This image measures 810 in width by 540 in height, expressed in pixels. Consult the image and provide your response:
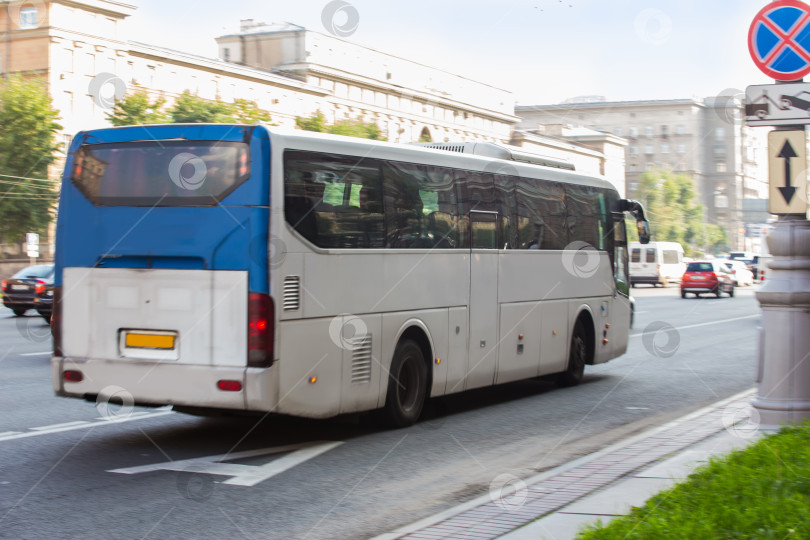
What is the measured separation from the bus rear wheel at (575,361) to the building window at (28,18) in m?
62.5

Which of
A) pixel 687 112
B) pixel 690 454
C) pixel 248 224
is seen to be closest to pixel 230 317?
pixel 248 224

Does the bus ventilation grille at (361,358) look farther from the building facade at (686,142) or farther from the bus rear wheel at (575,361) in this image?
the building facade at (686,142)

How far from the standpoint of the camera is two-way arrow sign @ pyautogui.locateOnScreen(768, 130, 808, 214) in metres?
8.97

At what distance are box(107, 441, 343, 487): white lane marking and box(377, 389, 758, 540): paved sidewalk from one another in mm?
1808

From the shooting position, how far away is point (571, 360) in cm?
1466

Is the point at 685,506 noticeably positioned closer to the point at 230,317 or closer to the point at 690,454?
the point at 690,454

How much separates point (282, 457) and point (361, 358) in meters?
1.33

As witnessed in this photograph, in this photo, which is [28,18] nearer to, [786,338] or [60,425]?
[60,425]

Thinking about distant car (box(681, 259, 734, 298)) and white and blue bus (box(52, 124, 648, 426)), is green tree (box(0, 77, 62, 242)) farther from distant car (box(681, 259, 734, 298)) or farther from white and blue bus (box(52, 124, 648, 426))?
white and blue bus (box(52, 124, 648, 426))

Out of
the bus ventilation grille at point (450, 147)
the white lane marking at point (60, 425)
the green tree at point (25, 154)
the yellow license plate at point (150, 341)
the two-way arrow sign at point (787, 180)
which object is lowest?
the white lane marking at point (60, 425)

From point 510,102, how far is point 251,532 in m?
125

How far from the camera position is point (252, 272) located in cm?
855

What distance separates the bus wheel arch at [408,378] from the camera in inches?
408

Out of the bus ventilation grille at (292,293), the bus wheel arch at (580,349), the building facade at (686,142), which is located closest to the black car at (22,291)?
the bus wheel arch at (580,349)
